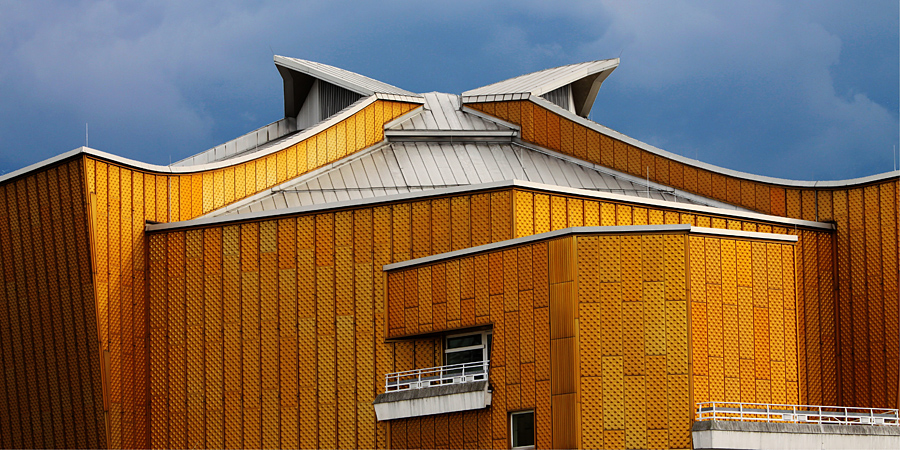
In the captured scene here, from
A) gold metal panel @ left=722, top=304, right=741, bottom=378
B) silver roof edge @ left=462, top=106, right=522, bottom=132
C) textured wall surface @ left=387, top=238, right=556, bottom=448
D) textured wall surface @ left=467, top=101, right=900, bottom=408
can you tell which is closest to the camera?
textured wall surface @ left=387, top=238, right=556, bottom=448

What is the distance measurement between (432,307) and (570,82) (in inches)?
971

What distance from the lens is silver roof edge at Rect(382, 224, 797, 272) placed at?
106 ft

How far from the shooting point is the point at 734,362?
33.1 metres

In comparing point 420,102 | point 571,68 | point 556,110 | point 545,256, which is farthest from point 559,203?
point 571,68

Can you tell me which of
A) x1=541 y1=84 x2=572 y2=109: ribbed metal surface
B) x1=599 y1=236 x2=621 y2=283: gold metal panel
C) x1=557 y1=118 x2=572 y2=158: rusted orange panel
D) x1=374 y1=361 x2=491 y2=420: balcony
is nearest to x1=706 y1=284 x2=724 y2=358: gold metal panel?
x1=599 y1=236 x2=621 y2=283: gold metal panel

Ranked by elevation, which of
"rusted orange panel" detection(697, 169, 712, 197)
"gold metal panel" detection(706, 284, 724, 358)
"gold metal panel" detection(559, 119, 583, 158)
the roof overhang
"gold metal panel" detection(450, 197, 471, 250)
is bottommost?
"gold metal panel" detection(706, 284, 724, 358)

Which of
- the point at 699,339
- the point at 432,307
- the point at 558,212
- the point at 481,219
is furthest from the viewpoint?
the point at 558,212

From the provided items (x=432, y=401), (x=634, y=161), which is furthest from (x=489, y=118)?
(x=432, y=401)

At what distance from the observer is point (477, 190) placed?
38.1 metres

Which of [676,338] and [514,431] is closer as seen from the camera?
[676,338]

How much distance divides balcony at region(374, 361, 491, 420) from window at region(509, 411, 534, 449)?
2.92 ft

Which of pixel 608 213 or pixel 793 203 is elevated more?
pixel 793 203

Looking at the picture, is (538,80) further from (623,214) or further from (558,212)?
(558,212)

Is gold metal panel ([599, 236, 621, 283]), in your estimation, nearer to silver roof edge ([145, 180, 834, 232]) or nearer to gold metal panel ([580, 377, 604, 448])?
gold metal panel ([580, 377, 604, 448])
